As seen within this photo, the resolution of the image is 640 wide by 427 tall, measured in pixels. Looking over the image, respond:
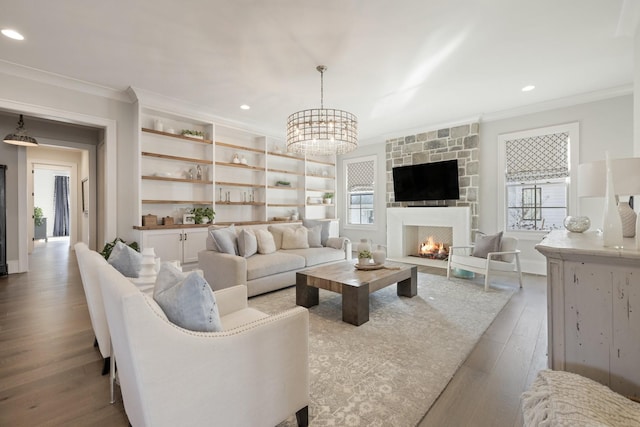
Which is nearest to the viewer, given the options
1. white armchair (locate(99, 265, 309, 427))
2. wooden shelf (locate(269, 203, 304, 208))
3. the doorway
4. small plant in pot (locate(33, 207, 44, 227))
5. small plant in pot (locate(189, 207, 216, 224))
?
white armchair (locate(99, 265, 309, 427))

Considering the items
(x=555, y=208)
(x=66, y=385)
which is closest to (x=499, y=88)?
(x=555, y=208)

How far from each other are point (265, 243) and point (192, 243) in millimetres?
1385

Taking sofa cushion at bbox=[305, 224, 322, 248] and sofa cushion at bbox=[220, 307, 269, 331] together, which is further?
sofa cushion at bbox=[305, 224, 322, 248]

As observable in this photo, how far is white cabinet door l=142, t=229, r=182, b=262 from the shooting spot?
428 cm

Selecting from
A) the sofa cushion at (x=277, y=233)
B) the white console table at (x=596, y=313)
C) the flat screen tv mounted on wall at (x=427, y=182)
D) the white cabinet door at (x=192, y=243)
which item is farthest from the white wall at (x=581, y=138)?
the white cabinet door at (x=192, y=243)

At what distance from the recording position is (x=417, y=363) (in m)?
2.11

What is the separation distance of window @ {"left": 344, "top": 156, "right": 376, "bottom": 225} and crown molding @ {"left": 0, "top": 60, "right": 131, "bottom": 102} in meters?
4.97

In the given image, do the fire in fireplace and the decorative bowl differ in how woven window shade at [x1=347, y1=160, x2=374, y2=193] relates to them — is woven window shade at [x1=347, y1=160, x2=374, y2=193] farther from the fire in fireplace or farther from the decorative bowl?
the decorative bowl

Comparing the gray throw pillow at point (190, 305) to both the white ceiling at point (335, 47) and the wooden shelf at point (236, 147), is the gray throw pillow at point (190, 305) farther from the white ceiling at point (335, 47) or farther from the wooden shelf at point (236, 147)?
the wooden shelf at point (236, 147)

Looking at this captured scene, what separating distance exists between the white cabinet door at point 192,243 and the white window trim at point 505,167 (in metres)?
5.30

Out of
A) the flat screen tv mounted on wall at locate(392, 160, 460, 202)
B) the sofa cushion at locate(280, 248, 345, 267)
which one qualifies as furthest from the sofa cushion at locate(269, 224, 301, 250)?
the flat screen tv mounted on wall at locate(392, 160, 460, 202)

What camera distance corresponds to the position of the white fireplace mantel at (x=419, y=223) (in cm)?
532

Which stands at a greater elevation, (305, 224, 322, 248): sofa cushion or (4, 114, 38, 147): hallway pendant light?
(4, 114, 38, 147): hallway pendant light

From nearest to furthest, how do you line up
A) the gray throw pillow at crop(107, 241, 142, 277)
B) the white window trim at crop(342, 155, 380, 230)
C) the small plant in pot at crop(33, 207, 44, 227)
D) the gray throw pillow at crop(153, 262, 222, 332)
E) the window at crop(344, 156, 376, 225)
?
the gray throw pillow at crop(153, 262, 222, 332)
the gray throw pillow at crop(107, 241, 142, 277)
the white window trim at crop(342, 155, 380, 230)
the window at crop(344, 156, 376, 225)
the small plant in pot at crop(33, 207, 44, 227)
